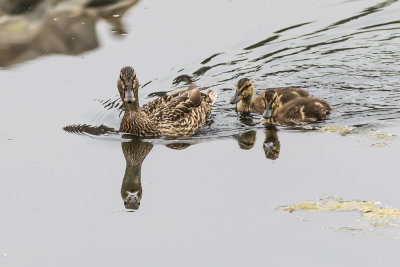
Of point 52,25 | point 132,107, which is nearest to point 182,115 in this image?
point 132,107

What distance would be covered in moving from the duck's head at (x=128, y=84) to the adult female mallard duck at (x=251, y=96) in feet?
4.14

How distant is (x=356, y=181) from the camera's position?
6.43 metres

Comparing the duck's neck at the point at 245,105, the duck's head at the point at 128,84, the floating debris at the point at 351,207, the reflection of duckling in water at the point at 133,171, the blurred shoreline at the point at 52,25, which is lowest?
the floating debris at the point at 351,207

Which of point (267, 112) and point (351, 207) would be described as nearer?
point (351, 207)

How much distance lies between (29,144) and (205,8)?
4071 mm

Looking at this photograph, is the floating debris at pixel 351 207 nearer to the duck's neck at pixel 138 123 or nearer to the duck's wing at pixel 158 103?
the duck's neck at pixel 138 123

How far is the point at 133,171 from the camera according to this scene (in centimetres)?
708

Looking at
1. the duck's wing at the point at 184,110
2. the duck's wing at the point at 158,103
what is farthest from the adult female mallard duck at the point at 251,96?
the duck's wing at the point at 158,103

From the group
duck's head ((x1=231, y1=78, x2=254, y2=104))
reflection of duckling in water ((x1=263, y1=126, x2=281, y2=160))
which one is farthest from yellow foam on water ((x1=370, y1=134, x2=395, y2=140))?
duck's head ((x1=231, y1=78, x2=254, y2=104))

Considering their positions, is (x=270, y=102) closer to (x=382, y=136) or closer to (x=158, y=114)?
(x=158, y=114)

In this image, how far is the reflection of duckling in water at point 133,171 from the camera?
6515 millimetres

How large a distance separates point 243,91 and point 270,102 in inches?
22.2

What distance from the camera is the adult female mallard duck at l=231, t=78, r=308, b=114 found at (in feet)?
27.8

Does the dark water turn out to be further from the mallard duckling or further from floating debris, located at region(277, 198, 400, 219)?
floating debris, located at region(277, 198, 400, 219)
